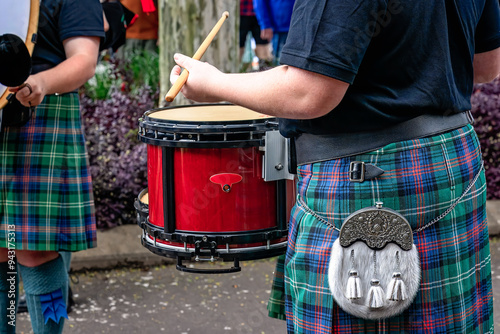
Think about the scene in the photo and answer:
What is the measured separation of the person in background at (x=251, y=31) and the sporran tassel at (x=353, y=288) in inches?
226

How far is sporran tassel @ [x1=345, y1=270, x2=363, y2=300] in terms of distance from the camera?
166 cm

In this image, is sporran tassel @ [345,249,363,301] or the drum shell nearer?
sporran tassel @ [345,249,363,301]

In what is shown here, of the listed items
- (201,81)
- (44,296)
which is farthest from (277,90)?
(44,296)

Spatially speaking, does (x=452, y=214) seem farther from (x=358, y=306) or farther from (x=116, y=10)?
(x=116, y=10)

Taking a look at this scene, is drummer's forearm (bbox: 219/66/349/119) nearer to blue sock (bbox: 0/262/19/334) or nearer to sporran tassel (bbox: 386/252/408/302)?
sporran tassel (bbox: 386/252/408/302)

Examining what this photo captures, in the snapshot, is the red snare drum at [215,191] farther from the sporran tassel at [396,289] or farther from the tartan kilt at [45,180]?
the tartan kilt at [45,180]

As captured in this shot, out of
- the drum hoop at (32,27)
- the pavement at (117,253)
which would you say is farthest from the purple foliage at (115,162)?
the drum hoop at (32,27)

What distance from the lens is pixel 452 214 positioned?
1742 mm

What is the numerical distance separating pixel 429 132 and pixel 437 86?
115 mm

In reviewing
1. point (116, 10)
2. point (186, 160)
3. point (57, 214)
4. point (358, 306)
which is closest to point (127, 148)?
point (116, 10)

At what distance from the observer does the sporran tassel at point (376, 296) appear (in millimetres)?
1656

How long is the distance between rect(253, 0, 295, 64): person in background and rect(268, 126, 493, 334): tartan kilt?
5120 millimetres

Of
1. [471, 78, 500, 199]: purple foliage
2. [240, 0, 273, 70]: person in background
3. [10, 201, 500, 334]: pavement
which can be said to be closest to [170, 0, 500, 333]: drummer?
[10, 201, 500, 334]: pavement

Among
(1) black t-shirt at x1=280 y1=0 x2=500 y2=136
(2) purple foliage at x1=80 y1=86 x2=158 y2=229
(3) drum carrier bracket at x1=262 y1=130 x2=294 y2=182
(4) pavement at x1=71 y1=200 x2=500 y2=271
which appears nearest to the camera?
(1) black t-shirt at x1=280 y1=0 x2=500 y2=136
